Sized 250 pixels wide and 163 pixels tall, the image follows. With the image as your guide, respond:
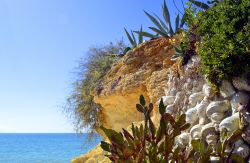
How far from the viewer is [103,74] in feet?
30.7

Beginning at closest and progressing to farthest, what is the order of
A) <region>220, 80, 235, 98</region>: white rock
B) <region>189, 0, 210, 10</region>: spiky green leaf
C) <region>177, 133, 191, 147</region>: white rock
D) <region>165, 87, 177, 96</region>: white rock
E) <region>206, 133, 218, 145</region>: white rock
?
1. <region>206, 133, 218, 145</region>: white rock
2. <region>220, 80, 235, 98</region>: white rock
3. <region>177, 133, 191, 147</region>: white rock
4. <region>165, 87, 177, 96</region>: white rock
5. <region>189, 0, 210, 10</region>: spiky green leaf

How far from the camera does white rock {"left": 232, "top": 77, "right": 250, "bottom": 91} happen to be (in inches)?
191

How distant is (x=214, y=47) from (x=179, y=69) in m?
1.11

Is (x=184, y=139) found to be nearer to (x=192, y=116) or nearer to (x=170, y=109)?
(x=192, y=116)

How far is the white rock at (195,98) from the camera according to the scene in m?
5.37

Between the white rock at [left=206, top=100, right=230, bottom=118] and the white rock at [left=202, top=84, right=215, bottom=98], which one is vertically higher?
the white rock at [left=202, top=84, right=215, bottom=98]

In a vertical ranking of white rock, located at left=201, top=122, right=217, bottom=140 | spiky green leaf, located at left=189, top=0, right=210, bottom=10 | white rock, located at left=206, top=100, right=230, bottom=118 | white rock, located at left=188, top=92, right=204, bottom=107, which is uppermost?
spiky green leaf, located at left=189, top=0, right=210, bottom=10

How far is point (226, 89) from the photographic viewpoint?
197 inches

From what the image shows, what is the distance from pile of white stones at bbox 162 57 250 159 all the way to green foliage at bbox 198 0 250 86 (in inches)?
5.0

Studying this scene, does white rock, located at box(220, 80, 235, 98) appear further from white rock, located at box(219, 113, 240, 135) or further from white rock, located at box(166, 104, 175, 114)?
white rock, located at box(166, 104, 175, 114)

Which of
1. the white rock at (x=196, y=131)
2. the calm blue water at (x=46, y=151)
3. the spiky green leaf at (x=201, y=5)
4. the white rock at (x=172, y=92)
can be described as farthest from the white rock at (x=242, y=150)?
the calm blue water at (x=46, y=151)

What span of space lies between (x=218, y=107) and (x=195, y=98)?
1.69 feet

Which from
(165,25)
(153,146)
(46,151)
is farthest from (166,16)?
(46,151)

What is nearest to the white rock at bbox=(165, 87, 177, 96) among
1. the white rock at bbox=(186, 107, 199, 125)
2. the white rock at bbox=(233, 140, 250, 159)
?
the white rock at bbox=(186, 107, 199, 125)
